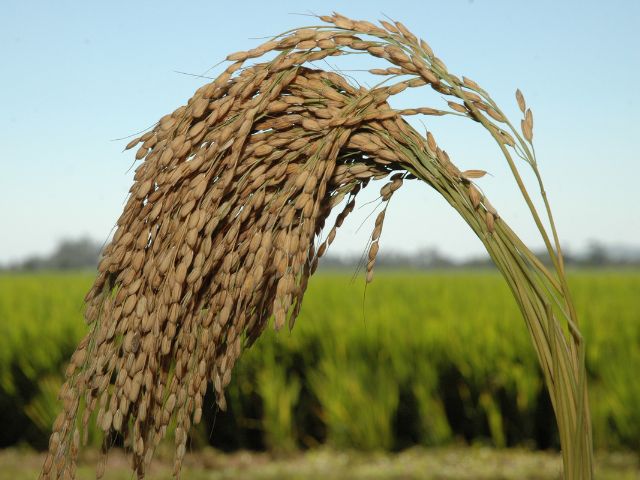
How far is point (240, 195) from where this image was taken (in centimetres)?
171

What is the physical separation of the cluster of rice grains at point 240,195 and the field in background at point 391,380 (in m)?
3.72

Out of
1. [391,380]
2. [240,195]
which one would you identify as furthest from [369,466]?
[240,195]

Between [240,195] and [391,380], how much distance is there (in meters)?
4.35

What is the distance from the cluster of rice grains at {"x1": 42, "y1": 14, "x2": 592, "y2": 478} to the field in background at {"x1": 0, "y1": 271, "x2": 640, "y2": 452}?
3.72 metres

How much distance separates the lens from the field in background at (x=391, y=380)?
5789mm

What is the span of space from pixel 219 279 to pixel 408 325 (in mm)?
4630

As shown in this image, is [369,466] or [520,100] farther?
[369,466]

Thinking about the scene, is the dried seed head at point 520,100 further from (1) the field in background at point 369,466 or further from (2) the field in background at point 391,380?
(1) the field in background at point 369,466

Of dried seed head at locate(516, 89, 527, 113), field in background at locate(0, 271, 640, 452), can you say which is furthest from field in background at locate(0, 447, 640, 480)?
dried seed head at locate(516, 89, 527, 113)

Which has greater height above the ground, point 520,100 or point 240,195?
point 520,100

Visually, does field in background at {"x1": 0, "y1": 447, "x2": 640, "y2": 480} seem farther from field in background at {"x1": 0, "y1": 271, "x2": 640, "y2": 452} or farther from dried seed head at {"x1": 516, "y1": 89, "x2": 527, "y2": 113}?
dried seed head at {"x1": 516, "y1": 89, "x2": 527, "y2": 113}

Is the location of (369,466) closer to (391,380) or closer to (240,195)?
(391,380)

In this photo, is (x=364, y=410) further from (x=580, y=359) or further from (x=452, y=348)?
(x=580, y=359)

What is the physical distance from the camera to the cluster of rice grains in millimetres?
1646
